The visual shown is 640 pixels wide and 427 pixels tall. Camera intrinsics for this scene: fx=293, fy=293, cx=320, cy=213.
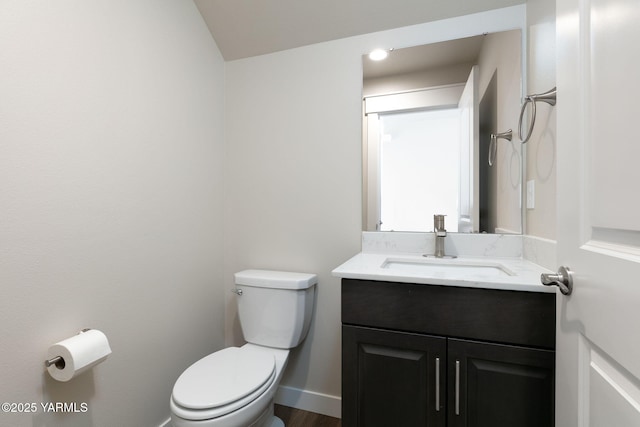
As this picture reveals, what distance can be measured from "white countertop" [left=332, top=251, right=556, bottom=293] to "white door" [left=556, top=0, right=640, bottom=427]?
0.19 metres

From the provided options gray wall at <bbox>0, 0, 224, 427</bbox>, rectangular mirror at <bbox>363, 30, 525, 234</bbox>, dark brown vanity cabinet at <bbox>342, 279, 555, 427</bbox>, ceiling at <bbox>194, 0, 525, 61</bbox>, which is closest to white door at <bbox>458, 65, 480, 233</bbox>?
rectangular mirror at <bbox>363, 30, 525, 234</bbox>

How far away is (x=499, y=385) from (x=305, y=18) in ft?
6.06

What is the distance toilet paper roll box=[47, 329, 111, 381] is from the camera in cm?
95

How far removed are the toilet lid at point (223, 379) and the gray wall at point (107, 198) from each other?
0.32m

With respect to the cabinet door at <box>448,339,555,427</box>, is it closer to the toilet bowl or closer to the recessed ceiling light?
the toilet bowl

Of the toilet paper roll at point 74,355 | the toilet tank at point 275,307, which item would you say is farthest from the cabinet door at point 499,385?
the toilet paper roll at point 74,355

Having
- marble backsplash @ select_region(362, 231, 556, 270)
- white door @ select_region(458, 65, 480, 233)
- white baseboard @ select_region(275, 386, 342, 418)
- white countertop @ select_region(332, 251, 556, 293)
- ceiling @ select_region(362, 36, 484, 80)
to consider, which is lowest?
white baseboard @ select_region(275, 386, 342, 418)

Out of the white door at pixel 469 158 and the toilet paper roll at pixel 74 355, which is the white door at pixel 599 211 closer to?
the white door at pixel 469 158

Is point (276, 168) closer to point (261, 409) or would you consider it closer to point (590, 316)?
point (261, 409)

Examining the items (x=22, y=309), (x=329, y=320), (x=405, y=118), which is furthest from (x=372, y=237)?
(x=22, y=309)

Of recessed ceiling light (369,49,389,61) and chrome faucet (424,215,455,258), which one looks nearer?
chrome faucet (424,215,455,258)

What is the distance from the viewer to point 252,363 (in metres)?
1.31

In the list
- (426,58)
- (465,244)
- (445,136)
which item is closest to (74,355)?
(465,244)

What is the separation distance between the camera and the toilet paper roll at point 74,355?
95 centimetres
